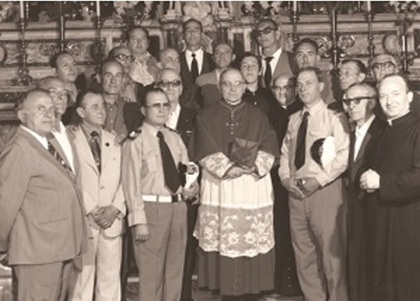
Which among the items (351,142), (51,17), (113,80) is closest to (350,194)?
(351,142)

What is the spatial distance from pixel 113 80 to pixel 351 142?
170 cm

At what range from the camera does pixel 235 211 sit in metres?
5.95

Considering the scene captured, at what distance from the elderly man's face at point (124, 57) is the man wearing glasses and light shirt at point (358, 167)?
1761mm

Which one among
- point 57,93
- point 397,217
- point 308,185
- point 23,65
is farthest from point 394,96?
point 23,65

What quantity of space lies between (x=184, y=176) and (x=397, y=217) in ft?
5.03

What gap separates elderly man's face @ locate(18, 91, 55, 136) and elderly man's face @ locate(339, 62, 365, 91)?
7.09ft

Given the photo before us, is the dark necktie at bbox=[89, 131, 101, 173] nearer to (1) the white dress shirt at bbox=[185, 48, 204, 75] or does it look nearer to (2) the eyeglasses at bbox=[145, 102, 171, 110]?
(2) the eyeglasses at bbox=[145, 102, 171, 110]

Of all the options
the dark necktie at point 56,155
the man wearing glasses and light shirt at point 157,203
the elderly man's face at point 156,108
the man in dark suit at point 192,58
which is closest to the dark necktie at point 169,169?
the man wearing glasses and light shirt at point 157,203

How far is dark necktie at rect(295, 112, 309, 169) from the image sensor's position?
5.96 m

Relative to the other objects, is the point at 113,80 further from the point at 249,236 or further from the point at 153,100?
the point at 249,236

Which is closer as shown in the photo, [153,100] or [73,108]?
[153,100]

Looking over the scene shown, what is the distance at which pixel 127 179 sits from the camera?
577cm

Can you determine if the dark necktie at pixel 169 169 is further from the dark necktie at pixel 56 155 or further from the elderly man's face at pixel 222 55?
the elderly man's face at pixel 222 55

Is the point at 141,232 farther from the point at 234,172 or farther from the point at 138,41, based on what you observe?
the point at 138,41
